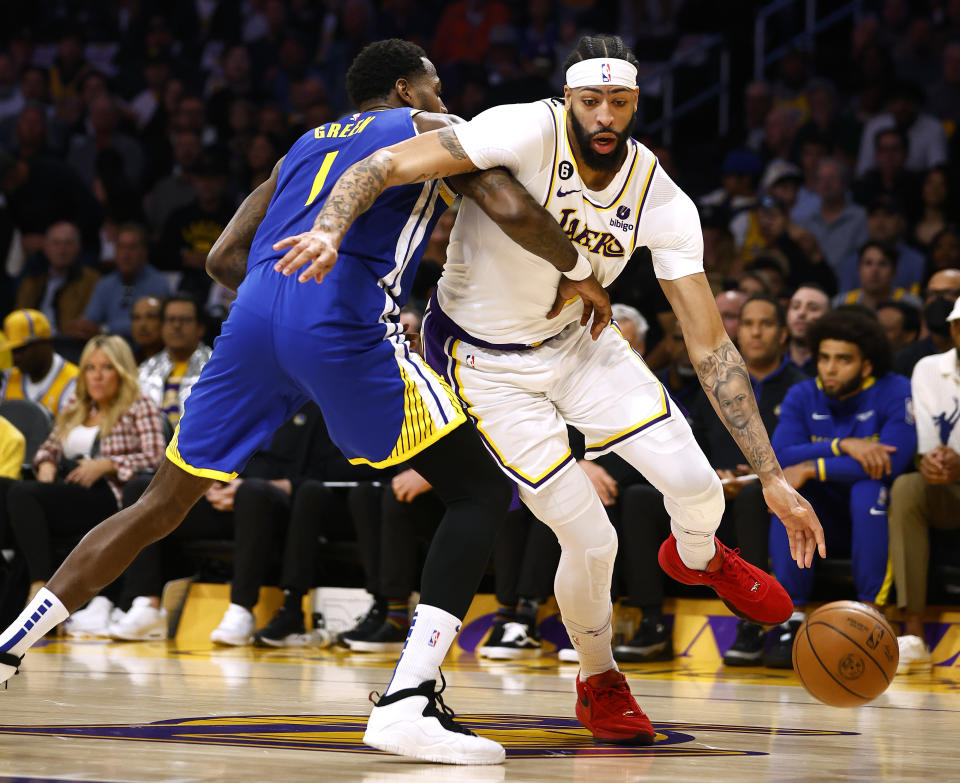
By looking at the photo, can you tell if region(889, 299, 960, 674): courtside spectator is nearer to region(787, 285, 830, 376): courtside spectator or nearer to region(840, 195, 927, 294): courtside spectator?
region(787, 285, 830, 376): courtside spectator

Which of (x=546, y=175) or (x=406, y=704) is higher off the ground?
(x=546, y=175)

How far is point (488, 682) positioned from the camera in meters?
5.61

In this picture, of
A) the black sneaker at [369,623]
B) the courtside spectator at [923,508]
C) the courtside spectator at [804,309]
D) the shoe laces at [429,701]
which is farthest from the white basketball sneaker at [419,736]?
the courtside spectator at [804,309]

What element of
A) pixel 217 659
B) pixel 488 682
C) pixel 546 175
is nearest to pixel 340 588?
pixel 217 659

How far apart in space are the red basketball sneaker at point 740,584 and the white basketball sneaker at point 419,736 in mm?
1185

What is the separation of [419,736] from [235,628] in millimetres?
4077

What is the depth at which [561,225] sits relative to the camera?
157 inches

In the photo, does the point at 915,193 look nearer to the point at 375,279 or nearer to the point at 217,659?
the point at 217,659

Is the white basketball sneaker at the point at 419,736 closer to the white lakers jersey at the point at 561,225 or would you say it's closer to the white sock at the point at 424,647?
the white sock at the point at 424,647

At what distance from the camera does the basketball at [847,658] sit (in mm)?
4086

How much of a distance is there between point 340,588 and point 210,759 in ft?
14.6

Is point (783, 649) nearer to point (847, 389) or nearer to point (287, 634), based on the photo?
point (847, 389)

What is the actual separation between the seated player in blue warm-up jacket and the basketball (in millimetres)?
2220

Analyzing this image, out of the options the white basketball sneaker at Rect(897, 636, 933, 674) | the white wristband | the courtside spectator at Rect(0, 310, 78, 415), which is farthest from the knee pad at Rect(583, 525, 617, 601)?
the courtside spectator at Rect(0, 310, 78, 415)
